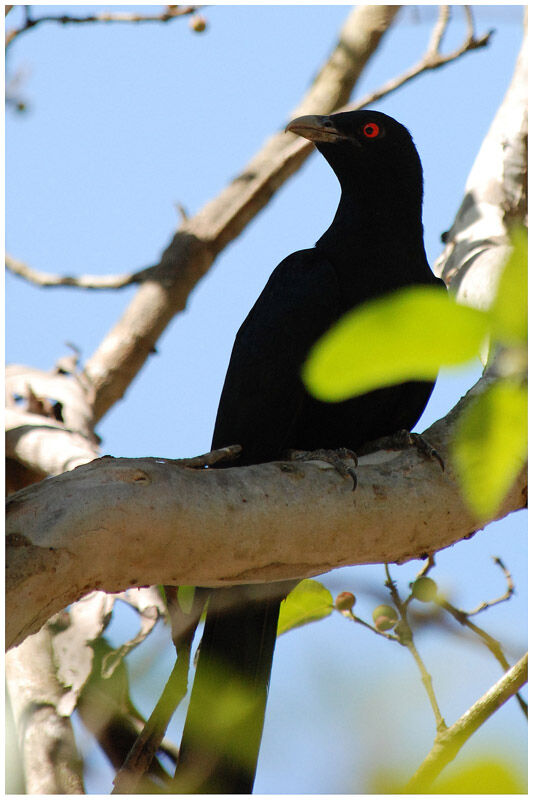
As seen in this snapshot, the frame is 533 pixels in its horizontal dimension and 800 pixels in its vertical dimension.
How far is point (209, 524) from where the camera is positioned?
264 centimetres

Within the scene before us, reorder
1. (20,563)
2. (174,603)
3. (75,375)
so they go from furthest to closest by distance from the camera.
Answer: (75,375) < (174,603) < (20,563)

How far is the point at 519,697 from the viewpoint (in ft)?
11.7

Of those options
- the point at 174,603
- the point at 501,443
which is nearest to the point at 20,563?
Answer: the point at 174,603

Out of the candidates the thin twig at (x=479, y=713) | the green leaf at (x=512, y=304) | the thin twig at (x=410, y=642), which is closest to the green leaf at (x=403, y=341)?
the green leaf at (x=512, y=304)

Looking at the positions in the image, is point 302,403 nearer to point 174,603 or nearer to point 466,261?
point 174,603

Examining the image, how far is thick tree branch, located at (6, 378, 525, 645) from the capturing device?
241 cm

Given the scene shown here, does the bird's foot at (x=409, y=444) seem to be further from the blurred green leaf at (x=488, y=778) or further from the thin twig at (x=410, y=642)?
the blurred green leaf at (x=488, y=778)

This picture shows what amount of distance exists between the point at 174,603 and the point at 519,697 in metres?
1.44

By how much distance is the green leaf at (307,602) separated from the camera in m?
3.83

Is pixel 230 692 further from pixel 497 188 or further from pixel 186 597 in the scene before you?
pixel 497 188

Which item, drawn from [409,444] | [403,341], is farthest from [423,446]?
[403,341]

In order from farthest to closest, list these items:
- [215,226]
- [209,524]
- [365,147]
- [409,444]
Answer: [215,226] < [365,147] < [409,444] < [209,524]

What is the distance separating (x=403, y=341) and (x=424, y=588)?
2.84 meters

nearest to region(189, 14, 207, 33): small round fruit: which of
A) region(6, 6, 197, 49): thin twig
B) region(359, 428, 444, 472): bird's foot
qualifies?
region(6, 6, 197, 49): thin twig
